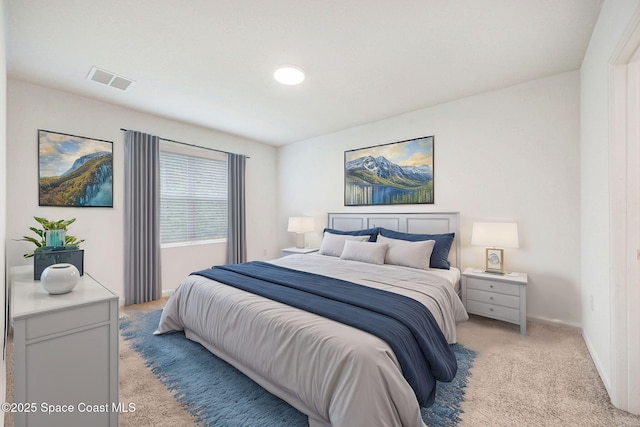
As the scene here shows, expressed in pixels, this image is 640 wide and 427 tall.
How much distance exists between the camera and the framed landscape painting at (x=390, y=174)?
3.64m

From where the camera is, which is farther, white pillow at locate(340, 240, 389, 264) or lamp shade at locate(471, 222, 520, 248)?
white pillow at locate(340, 240, 389, 264)

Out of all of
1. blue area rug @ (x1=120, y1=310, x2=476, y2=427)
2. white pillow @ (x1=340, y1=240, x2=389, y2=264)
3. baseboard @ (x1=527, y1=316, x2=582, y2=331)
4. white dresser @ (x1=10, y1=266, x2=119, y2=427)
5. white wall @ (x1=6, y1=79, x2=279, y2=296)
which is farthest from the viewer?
white pillow @ (x1=340, y1=240, x2=389, y2=264)

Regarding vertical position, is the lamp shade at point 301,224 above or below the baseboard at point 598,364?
above

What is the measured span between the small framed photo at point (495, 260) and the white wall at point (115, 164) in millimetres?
3817

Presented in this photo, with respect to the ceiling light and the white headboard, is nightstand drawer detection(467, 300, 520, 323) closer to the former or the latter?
the white headboard

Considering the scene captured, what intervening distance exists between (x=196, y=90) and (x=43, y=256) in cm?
212

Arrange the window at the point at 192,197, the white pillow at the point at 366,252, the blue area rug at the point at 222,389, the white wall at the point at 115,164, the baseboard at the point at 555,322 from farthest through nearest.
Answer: the window at the point at 192,197 < the white pillow at the point at 366,252 < the white wall at the point at 115,164 < the baseboard at the point at 555,322 < the blue area rug at the point at 222,389

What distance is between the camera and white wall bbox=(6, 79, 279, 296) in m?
2.84

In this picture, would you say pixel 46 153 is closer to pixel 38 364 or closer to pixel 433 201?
pixel 38 364

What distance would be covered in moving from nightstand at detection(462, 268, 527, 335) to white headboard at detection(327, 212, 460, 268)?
1.47 feet

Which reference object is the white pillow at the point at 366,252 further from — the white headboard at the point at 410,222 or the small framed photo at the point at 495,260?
the small framed photo at the point at 495,260

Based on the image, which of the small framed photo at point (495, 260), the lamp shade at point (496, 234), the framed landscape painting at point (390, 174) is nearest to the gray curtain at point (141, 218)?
the framed landscape painting at point (390, 174)

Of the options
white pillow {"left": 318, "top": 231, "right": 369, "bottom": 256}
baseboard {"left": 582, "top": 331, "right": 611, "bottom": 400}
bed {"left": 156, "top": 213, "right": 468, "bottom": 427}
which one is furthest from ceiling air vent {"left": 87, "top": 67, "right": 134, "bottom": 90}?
baseboard {"left": 582, "top": 331, "right": 611, "bottom": 400}

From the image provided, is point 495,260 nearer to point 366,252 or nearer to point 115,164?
point 366,252
